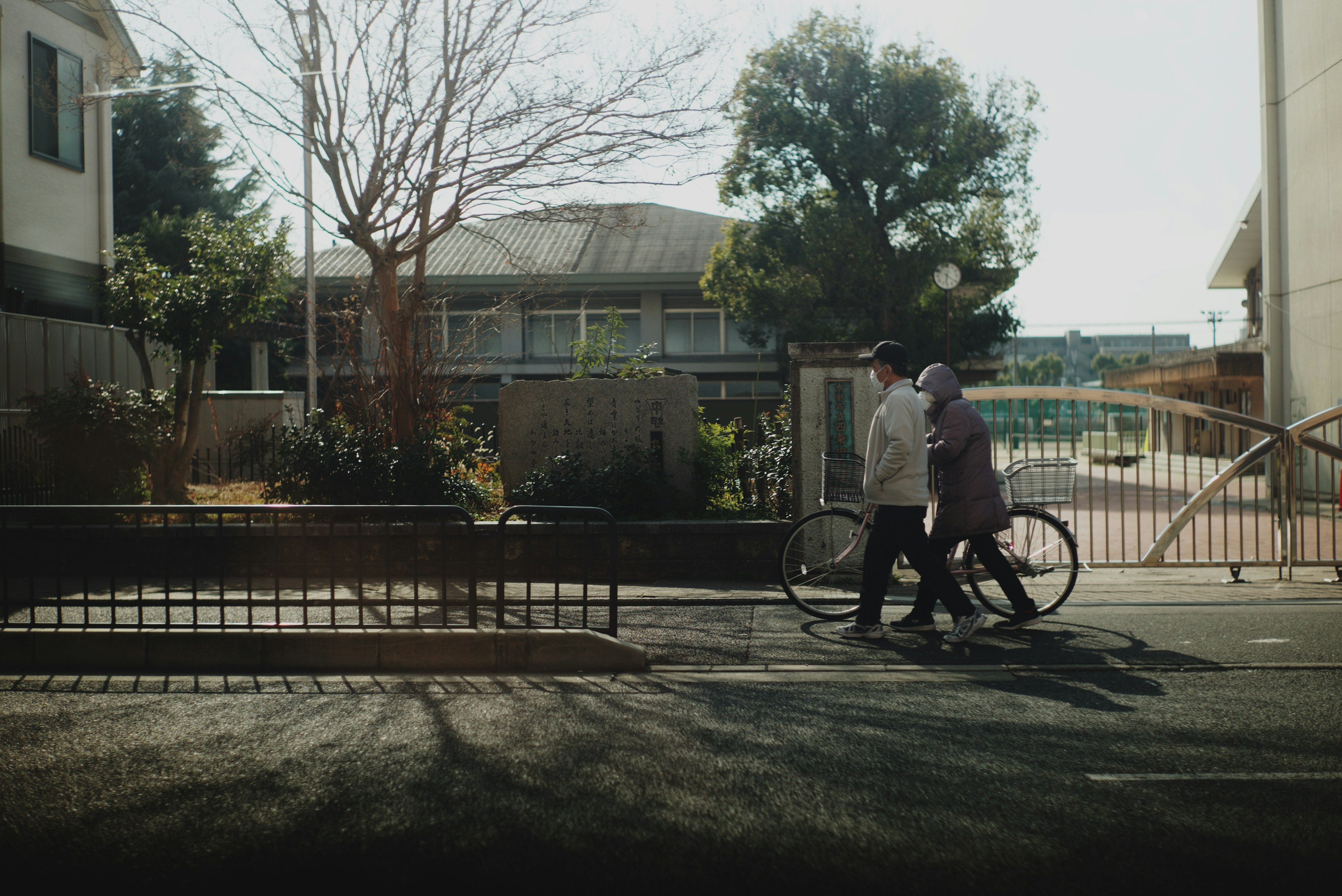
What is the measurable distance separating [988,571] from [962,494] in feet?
2.08

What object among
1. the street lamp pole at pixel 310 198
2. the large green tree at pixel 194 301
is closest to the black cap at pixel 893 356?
the street lamp pole at pixel 310 198

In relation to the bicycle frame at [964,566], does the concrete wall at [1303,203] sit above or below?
above

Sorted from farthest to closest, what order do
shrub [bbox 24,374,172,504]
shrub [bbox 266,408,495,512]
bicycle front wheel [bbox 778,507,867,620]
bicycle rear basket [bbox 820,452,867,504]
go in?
shrub [bbox 24,374,172,504] → shrub [bbox 266,408,495,512] → bicycle rear basket [bbox 820,452,867,504] → bicycle front wheel [bbox 778,507,867,620]

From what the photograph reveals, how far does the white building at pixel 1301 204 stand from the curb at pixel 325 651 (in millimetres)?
18612

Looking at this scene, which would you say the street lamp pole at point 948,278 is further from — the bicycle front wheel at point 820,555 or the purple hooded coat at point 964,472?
the purple hooded coat at point 964,472

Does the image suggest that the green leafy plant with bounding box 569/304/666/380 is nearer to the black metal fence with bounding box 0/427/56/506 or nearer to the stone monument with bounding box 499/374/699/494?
the stone monument with bounding box 499/374/699/494

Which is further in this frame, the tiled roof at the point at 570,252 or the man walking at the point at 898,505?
the tiled roof at the point at 570,252

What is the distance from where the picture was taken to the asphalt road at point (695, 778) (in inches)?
138

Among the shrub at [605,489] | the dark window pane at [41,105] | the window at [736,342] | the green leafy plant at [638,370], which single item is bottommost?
the shrub at [605,489]

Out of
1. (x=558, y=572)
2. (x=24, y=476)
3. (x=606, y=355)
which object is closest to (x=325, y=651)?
(x=558, y=572)

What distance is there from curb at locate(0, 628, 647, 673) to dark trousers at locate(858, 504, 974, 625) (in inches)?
69.6

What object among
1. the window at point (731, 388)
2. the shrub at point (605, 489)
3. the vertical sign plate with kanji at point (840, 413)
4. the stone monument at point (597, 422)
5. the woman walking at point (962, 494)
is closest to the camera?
the woman walking at point (962, 494)

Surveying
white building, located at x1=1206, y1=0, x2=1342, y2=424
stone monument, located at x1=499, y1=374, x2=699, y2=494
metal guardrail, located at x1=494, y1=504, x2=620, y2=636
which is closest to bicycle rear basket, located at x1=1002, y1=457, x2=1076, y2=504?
metal guardrail, located at x1=494, y1=504, x2=620, y2=636

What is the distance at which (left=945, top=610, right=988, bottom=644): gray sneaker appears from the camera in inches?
279
